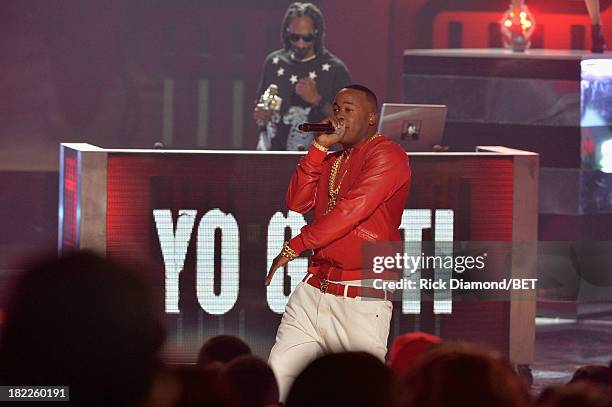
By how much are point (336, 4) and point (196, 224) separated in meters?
6.88

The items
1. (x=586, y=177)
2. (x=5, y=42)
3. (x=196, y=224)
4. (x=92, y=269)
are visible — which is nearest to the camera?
(x=92, y=269)

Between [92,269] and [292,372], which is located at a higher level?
[92,269]

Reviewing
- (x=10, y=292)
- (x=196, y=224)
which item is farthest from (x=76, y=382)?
(x=196, y=224)

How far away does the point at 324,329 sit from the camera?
6.00 meters

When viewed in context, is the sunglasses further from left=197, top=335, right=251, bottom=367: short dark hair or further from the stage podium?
left=197, top=335, right=251, bottom=367: short dark hair

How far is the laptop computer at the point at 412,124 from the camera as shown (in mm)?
8992

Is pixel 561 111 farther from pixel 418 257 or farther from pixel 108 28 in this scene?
pixel 108 28

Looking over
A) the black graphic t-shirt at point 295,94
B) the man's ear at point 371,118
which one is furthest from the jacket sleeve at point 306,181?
the black graphic t-shirt at point 295,94

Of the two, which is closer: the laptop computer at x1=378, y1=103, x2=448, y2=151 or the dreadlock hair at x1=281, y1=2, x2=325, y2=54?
the laptop computer at x1=378, y1=103, x2=448, y2=151

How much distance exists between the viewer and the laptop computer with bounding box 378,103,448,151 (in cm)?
899

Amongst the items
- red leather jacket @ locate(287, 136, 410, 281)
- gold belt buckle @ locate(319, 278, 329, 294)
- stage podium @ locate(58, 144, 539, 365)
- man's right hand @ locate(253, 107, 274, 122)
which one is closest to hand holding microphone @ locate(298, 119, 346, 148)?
red leather jacket @ locate(287, 136, 410, 281)

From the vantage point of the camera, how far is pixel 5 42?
14352 mm

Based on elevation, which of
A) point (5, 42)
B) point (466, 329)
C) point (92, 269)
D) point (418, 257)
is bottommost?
point (466, 329)

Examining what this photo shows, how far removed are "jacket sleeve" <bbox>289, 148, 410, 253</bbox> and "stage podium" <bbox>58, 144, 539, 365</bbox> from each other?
228 centimetres
